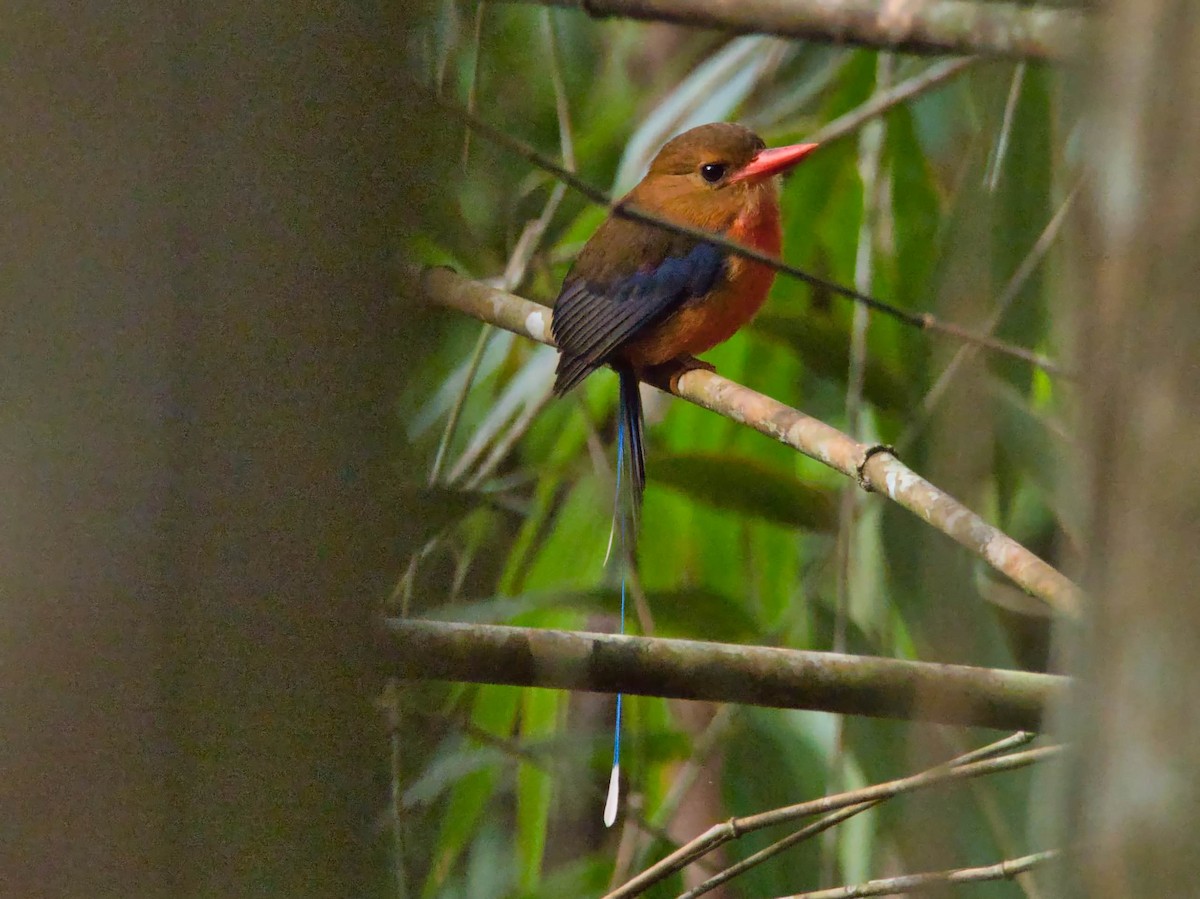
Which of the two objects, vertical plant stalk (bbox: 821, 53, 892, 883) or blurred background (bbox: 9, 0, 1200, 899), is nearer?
blurred background (bbox: 9, 0, 1200, 899)

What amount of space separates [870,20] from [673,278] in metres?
0.58

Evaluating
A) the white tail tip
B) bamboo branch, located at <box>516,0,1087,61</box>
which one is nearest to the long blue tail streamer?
the white tail tip

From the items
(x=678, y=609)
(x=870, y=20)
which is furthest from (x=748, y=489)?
(x=870, y=20)

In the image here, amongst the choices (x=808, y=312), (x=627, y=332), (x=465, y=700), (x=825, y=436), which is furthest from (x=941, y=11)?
(x=465, y=700)

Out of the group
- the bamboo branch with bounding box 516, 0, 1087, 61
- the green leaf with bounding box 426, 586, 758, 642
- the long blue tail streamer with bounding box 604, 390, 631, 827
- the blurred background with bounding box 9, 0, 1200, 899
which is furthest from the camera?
the green leaf with bounding box 426, 586, 758, 642

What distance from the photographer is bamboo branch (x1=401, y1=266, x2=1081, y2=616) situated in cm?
94

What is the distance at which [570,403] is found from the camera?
231 centimetres

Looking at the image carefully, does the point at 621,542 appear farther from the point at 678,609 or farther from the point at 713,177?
the point at 713,177

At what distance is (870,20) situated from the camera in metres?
1.39

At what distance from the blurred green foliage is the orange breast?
0.09 m

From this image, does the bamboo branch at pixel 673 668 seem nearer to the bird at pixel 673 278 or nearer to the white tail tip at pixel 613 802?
the white tail tip at pixel 613 802

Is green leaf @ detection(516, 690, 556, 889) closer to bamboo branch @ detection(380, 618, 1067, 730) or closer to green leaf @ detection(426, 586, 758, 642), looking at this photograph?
green leaf @ detection(426, 586, 758, 642)

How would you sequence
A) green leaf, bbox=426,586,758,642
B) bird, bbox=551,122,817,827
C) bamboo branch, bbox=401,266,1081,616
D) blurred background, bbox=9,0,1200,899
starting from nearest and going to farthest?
blurred background, bbox=9,0,1200,899 < bamboo branch, bbox=401,266,1081,616 < green leaf, bbox=426,586,758,642 < bird, bbox=551,122,817,827

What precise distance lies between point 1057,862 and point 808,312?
1.72m
